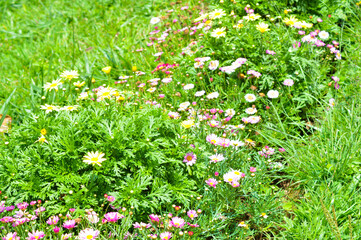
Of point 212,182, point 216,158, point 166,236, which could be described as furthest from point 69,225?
point 216,158

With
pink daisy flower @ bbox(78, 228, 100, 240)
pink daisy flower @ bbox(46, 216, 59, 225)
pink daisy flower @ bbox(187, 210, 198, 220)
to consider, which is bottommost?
pink daisy flower @ bbox(187, 210, 198, 220)

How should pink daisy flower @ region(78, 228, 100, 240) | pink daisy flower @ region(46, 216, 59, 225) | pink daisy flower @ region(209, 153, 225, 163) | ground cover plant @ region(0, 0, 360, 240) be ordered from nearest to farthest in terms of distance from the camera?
pink daisy flower @ region(78, 228, 100, 240)
pink daisy flower @ region(46, 216, 59, 225)
ground cover plant @ region(0, 0, 360, 240)
pink daisy flower @ region(209, 153, 225, 163)

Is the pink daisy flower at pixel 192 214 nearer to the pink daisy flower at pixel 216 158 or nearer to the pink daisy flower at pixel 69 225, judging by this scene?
the pink daisy flower at pixel 216 158

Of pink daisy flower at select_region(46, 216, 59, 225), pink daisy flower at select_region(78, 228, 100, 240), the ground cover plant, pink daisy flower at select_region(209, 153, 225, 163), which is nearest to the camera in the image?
pink daisy flower at select_region(78, 228, 100, 240)

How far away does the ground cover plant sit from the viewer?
214cm

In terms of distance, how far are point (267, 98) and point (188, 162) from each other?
3.89 ft

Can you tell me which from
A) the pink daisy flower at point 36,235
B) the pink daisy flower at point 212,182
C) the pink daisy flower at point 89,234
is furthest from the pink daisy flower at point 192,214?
the pink daisy flower at point 36,235

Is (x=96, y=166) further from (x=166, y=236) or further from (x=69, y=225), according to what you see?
(x=166, y=236)

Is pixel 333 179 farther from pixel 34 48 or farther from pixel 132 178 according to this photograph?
pixel 34 48

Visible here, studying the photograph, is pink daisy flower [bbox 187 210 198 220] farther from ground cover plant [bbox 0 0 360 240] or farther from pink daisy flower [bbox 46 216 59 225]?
pink daisy flower [bbox 46 216 59 225]

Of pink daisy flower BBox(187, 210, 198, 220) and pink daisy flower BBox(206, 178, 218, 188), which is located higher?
pink daisy flower BBox(206, 178, 218, 188)

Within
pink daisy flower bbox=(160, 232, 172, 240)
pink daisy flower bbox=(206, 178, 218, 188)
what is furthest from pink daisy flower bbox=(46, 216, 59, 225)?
pink daisy flower bbox=(206, 178, 218, 188)

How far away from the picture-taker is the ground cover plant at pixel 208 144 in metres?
2.14

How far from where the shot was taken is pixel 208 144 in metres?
2.54
